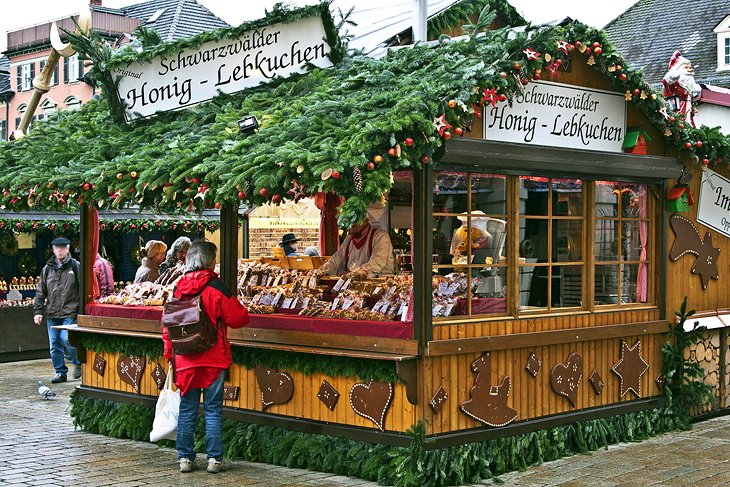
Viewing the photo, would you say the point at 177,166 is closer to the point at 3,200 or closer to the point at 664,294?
the point at 3,200

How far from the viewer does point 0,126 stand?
1909 inches

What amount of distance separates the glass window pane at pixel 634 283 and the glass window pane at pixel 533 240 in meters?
1.24

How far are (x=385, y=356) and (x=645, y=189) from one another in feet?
11.4

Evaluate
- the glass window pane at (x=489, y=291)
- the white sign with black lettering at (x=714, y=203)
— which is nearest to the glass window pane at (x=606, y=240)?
the glass window pane at (x=489, y=291)

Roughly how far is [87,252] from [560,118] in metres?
4.58

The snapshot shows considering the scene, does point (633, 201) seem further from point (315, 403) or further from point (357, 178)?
point (357, 178)

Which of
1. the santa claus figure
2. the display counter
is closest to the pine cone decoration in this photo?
the santa claus figure

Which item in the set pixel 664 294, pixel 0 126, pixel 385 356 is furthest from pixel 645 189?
pixel 0 126

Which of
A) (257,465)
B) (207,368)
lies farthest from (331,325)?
(257,465)

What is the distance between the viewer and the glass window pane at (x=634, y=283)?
9.92m

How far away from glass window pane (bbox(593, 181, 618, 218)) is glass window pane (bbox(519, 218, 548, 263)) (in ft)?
2.33

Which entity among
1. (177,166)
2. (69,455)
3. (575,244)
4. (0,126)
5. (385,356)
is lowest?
(69,455)

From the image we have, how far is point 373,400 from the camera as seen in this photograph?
26.5 ft

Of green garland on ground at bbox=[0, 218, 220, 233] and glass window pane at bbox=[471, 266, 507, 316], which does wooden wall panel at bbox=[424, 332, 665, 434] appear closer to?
glass window pane at bbox=[471, 266, 507, 316]
